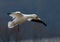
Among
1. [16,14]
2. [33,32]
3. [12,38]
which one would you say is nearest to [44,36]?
[33,32]

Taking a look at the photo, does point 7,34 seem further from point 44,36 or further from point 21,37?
point 44,36

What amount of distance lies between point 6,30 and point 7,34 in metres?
0.18

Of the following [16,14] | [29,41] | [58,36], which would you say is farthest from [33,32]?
[16,14]

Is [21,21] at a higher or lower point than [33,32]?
lower

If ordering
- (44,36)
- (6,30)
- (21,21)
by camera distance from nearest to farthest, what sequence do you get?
(21,21) < (6,30) < (44,36)

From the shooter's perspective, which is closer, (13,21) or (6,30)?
(13,21)

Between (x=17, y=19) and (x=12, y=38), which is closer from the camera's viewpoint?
(x=17, y=19)

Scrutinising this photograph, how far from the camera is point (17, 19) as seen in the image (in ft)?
7.73

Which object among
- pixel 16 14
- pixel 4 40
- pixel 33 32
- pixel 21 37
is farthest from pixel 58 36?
pixel 16 14

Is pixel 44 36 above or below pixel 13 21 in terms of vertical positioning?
above

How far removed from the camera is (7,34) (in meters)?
6.23

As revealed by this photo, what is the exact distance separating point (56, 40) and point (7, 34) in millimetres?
1494

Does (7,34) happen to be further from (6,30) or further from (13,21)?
(13,21)

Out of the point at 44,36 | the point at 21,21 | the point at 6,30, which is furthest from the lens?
the point at 44,36
